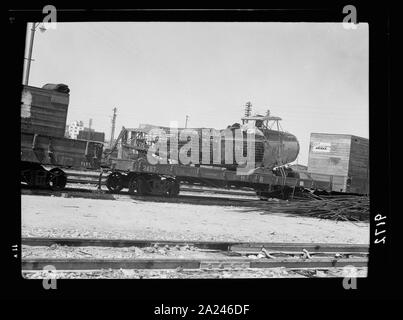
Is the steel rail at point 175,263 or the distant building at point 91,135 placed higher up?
the distant building at point 91,135

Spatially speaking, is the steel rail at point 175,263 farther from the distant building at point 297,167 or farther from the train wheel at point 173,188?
the distant building at point 297,167

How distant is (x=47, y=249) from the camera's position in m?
4.66

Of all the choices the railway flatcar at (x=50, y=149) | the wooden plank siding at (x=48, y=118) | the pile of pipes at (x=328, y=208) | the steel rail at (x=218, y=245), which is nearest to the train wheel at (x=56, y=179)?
the railway flatcar at (x=50, y=149)

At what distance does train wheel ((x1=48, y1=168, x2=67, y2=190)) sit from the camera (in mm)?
9094

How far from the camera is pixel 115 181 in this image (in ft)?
33.0

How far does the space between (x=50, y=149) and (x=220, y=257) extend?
19.1ft

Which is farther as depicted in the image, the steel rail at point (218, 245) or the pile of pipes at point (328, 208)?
the pile of pipes at point (328, 208)

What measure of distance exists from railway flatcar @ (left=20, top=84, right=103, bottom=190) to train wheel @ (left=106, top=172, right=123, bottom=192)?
0.50 meters

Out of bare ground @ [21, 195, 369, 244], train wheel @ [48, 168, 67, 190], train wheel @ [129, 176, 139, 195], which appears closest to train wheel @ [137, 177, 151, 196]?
train wheel @ [129, 176, 139, 195]

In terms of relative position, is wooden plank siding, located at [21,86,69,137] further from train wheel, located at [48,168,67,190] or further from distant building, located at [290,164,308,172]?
distant building, located at [290,164,308,172]

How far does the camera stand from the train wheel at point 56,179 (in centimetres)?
909

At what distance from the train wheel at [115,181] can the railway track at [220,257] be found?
16.9ft

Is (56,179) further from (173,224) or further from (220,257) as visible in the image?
(220,257)

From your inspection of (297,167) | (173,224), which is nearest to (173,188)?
(173,224)
